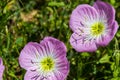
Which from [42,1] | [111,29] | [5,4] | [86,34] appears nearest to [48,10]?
[42,1]

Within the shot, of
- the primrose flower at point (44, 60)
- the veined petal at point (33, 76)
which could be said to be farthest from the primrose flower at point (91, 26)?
A: the veined petal at point (33, 76)

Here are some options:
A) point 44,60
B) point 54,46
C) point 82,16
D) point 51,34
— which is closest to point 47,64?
point 44,60

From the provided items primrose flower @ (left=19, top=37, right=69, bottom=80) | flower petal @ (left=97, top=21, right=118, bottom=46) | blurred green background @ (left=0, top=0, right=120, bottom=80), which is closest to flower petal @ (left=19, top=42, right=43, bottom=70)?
primrose flower @ (left=19, top=37, right=69, bottom=80)

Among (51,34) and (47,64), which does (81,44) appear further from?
(51,34)

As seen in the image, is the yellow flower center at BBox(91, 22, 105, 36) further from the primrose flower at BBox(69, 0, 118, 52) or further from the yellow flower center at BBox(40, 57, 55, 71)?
the yellow flower center at BBox(40, 57, 55, 71)

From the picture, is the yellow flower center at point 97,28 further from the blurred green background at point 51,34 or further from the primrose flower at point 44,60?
the primrose flower at point 44,60

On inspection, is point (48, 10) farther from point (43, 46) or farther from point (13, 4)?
point (43, 46)
